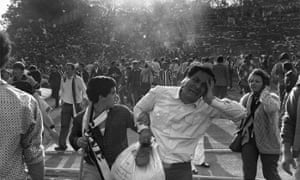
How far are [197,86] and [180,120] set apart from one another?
1.05 ft

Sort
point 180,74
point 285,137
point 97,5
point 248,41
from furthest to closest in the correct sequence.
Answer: point 97,5 < point 248,41 < point 180,74 < point 285,137

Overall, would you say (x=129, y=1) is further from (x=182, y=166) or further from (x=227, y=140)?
(x=182, y=166)

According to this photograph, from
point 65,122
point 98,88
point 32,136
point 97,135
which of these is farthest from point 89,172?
point 65,122

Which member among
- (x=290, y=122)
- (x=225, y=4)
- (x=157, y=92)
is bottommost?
(x=290, y=122)

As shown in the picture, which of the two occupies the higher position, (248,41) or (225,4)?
(225,4)

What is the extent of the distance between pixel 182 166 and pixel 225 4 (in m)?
38.8

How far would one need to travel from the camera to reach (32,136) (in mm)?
2660

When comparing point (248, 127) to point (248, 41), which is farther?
point (248, 41)

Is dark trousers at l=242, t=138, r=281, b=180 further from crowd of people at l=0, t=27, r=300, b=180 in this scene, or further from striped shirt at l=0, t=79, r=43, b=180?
striped shirt at l=0, t=79, r=43, b=180

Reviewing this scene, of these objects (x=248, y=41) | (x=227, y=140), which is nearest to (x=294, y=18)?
(x=248, y=41)

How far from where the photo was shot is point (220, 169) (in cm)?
750

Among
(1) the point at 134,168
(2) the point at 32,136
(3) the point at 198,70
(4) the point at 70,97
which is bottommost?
(4) the point at 70,97

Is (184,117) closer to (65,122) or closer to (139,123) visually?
(139,123)

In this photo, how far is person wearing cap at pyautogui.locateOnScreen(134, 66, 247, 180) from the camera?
12.7ft
